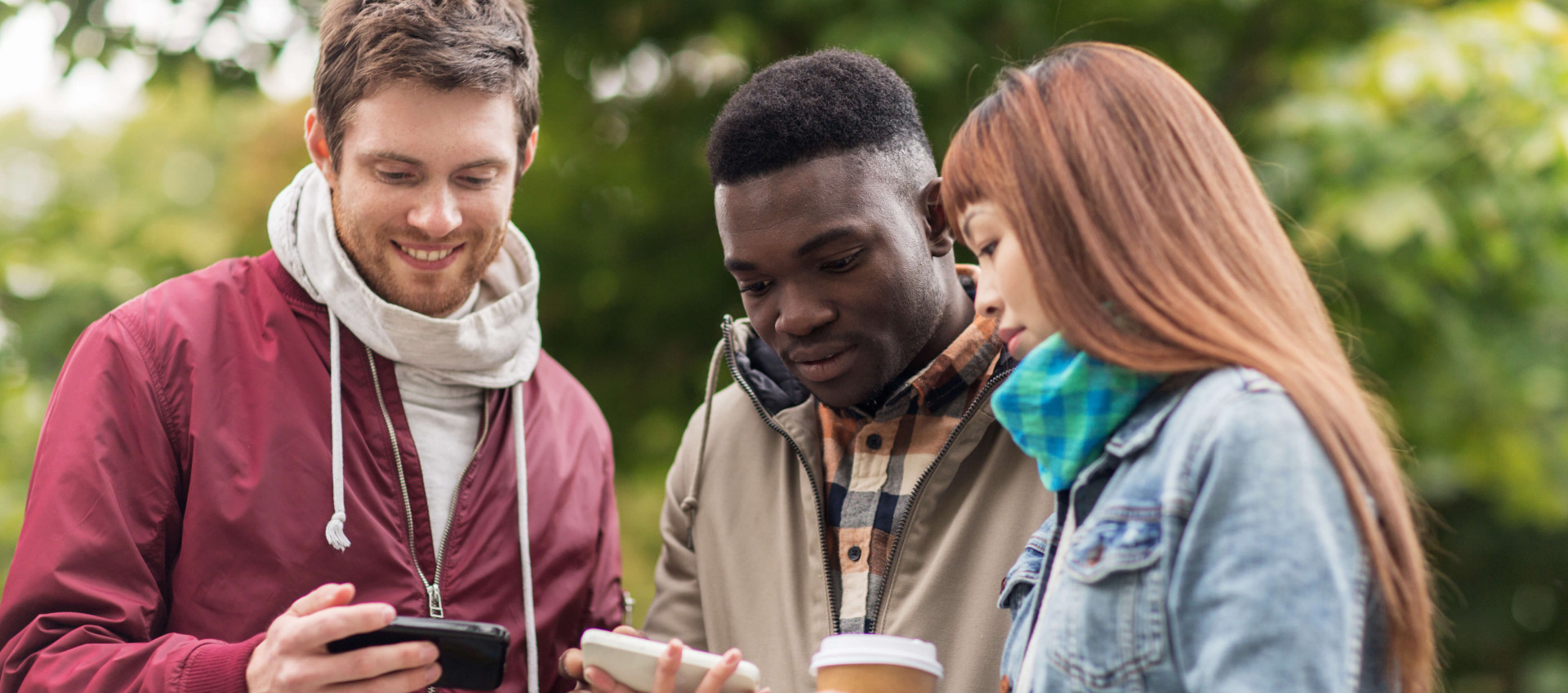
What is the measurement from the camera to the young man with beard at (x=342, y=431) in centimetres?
231

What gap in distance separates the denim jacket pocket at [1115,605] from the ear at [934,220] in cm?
102

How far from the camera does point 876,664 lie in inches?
74.7

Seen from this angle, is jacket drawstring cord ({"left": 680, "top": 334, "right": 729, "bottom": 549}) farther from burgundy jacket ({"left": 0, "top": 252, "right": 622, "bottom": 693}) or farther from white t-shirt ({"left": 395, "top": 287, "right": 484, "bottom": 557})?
white t-shirt ({"left": 395, "top": 287, "right": 484, "bottom": 557})

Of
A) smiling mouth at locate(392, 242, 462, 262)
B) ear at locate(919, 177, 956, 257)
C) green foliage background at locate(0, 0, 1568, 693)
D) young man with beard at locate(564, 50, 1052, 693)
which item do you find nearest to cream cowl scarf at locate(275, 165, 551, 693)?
smiling mouth at locate(392, 242, 462, 262)

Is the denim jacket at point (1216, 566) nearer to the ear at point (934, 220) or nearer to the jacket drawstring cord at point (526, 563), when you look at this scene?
the ear at point (934, 220)

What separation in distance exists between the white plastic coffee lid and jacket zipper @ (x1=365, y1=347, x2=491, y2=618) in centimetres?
100

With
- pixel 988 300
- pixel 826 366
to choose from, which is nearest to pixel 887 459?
pixel 826 366

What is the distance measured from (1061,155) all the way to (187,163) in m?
22.3

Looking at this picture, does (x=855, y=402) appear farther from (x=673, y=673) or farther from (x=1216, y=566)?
(x=1216, y=566)

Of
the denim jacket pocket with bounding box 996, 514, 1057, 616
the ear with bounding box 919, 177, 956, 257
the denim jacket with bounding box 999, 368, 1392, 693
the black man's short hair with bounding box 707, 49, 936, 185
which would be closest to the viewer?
the denim jacket with bounding box 999, 368, 1392, 693

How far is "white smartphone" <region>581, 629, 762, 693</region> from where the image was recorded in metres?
2.13

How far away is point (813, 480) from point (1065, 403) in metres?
0.96

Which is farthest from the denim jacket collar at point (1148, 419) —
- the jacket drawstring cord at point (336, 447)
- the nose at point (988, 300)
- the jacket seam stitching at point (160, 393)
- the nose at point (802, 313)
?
the jacket seam stitching at point (160, 393)

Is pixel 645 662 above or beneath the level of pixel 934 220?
beneath
